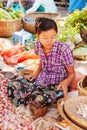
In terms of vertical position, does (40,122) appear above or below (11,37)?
below

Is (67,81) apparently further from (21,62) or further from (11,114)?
(21,62)

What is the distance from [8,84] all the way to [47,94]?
355 mm

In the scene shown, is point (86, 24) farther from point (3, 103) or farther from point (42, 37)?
point (3, 103)

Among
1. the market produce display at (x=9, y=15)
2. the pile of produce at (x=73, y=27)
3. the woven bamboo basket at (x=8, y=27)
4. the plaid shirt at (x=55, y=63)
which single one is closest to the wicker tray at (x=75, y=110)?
the plaid shirt at (x=55, y=63)

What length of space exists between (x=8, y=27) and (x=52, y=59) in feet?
6.55

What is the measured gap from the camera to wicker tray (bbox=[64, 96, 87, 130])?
1968 mm

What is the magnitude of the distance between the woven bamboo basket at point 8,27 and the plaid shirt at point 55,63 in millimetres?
1827

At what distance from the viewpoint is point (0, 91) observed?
2541 millimetres

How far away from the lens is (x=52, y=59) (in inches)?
106

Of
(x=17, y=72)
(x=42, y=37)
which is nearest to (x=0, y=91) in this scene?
(x=42, y=37)

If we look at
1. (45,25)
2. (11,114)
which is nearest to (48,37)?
(45,25)

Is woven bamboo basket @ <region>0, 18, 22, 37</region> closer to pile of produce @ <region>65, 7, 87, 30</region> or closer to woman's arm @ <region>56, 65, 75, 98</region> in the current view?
pile of produce @ <region>65, 7, 87, 30</region>

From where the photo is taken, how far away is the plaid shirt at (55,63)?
2.61m

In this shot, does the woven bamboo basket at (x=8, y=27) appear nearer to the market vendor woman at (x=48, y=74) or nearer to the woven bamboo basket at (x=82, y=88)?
the market vendor woman at (x=48, y=74)
